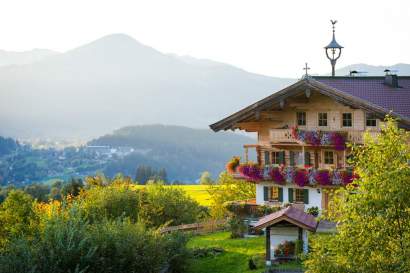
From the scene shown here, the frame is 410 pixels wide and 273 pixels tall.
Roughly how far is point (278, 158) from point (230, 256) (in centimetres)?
1084

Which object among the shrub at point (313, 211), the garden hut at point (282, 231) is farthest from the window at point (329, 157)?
the garden hut at point (282, 231)

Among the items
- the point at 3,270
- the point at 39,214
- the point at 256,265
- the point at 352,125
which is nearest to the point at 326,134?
the point at 352,125

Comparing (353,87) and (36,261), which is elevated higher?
(353,87)

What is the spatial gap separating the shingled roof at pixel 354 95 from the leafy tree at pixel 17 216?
11.3 metres

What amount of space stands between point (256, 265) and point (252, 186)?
26.5m

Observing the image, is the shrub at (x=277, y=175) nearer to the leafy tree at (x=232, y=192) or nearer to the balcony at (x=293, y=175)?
the balcony at (x=293, y=175)

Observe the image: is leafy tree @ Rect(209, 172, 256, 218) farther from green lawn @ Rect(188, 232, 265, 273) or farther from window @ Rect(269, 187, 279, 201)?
green lawn @ Rect(188, 232, 265, 273)

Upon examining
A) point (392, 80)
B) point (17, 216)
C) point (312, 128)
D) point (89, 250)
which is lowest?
point (89, 250)

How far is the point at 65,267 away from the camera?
2950 cm

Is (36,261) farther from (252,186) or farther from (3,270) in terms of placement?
(252,186)

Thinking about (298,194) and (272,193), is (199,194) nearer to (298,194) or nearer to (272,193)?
(272,193)

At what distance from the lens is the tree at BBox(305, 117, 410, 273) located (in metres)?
19.5

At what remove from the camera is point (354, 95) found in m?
40.8

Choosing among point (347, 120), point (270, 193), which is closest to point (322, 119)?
point (347, 120)
